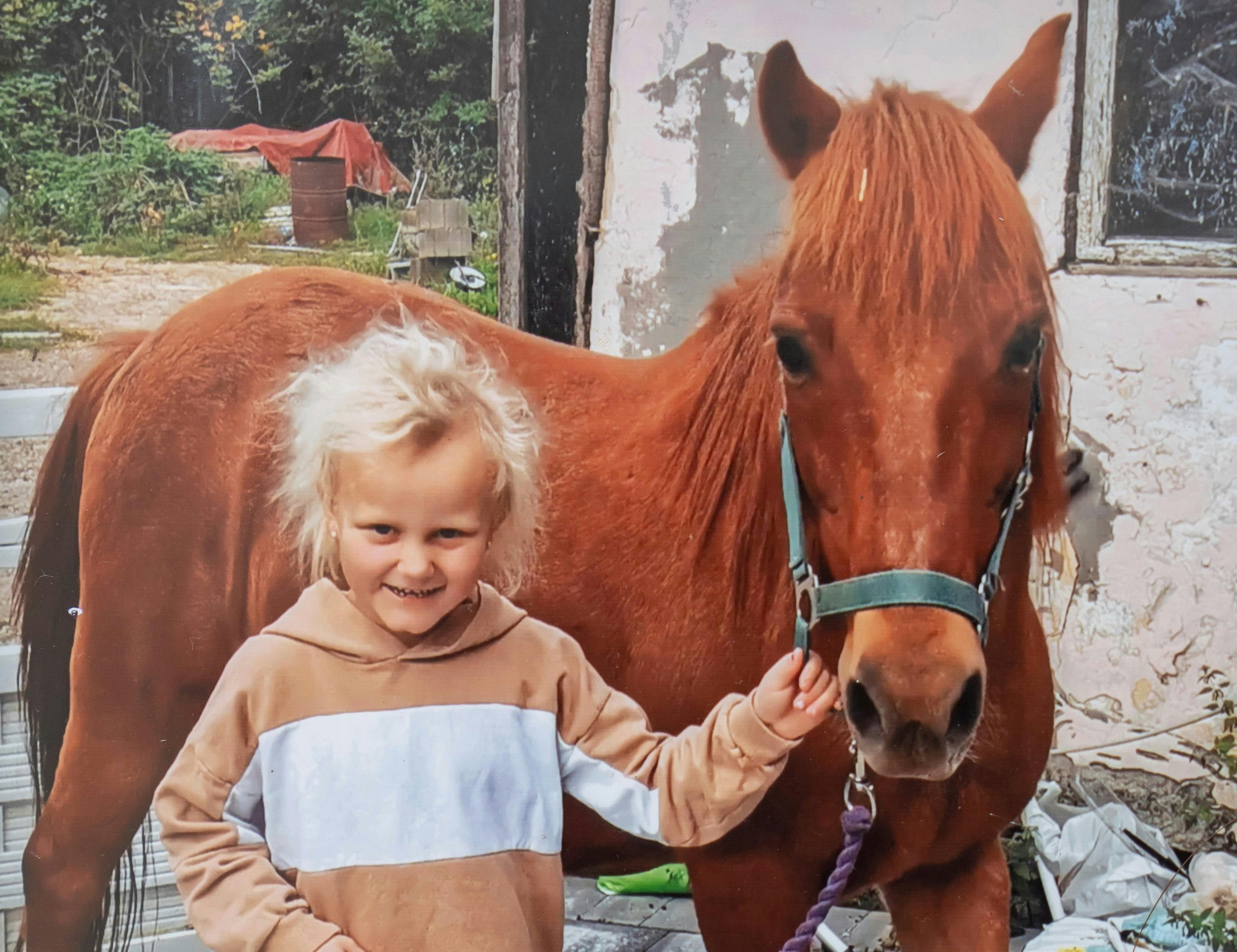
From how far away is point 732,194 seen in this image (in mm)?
1865

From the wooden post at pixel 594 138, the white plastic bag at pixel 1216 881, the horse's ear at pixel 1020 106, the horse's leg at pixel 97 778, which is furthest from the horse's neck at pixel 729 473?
the white plastic bag at pixel 1216 881

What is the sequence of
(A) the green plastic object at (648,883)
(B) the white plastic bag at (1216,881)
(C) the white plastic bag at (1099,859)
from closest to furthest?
(B) the white plastic bag at (1216,881)
(C) the white plastic bag at (1099,859)
(A) the green plastic object at (648,883)

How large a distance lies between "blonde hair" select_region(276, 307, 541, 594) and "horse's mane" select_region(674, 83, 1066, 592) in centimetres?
31

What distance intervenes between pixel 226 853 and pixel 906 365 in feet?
3.76

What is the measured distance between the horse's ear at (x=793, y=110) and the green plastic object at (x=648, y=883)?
161cm

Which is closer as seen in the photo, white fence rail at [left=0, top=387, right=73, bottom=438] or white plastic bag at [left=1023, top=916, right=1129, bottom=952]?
white fence rail at [left=0, top=387, right=73, bottom=438]

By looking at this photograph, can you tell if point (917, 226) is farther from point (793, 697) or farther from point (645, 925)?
point (645, 925)

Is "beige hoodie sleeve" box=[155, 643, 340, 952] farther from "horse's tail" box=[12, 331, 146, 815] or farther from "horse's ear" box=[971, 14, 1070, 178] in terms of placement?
"horse's ear" box=[971, 14, 1070, 178]

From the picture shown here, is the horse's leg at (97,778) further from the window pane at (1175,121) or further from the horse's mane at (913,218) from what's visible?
the window pane at (1175,121)

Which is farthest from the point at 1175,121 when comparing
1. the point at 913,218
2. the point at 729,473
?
the point at 729,473

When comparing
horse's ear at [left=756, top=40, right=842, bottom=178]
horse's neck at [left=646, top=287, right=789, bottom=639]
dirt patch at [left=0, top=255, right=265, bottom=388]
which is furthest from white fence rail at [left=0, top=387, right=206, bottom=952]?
horse's ear at [left=756, top=40, right=842, bottom=178]

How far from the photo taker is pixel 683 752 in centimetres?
153

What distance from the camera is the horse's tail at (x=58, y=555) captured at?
1.88m

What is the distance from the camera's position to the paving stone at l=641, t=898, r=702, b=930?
2.37 metres
